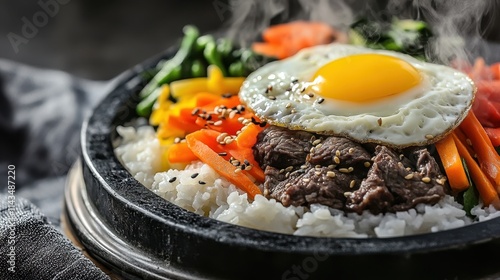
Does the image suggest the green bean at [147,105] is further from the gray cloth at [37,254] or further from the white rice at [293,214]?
the gray cloth at [37,254]

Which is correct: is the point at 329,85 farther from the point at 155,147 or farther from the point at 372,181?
the point at 155,147

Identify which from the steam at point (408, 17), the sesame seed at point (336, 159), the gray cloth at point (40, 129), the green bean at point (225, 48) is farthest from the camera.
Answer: the gray cloth at point (40, 129)

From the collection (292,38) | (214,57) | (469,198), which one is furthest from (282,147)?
(292,38)

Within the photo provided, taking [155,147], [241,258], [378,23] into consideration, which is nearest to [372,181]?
[241,258]

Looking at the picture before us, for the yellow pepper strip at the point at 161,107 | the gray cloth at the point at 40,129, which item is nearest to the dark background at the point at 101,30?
the gray cloth at the point at 40,129

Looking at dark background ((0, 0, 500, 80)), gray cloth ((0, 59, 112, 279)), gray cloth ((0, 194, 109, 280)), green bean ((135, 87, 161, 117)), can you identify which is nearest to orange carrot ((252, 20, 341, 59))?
green bean ((135, 87, 161, 117))

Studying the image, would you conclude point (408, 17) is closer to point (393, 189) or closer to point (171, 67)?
point (171, 67)

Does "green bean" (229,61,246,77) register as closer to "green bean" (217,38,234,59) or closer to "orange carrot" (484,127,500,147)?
"green bean" (217,38,234,59)
